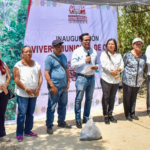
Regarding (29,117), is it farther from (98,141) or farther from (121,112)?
(121,112)

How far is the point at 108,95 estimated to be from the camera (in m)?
5.18

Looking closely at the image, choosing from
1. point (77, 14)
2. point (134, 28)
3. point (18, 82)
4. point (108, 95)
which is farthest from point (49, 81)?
point (134, 28)

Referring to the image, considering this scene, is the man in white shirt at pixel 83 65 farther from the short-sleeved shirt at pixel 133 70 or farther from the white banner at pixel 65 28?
the white banner at pixel 65 28

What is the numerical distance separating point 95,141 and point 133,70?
1.86 m

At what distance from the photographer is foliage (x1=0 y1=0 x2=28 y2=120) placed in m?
4.97

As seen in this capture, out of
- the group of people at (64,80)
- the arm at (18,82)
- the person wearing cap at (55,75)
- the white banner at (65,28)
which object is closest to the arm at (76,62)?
the group of people at (64,80)

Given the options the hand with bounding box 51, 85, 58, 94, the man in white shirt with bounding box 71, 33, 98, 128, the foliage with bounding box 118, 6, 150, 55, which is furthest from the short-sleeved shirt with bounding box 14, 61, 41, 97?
the foliage with bounding box 118, 6, 150, 55

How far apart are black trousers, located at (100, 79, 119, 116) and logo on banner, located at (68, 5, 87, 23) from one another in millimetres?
1651

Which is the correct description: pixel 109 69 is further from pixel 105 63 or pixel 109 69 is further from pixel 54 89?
pixel 54 89

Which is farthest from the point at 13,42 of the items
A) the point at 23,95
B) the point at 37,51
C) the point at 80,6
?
the point at 80,6

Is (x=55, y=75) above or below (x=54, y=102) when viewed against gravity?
above

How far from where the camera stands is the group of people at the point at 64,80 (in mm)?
4199

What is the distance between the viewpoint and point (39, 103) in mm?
5672

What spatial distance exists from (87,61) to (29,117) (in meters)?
1.51
